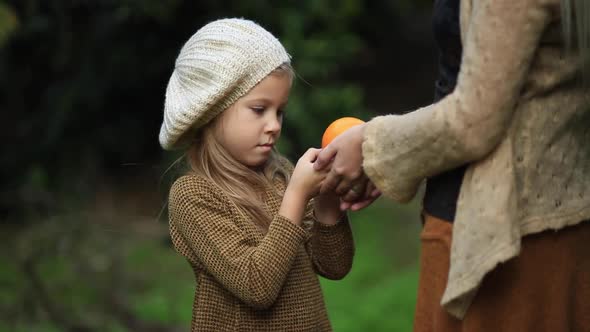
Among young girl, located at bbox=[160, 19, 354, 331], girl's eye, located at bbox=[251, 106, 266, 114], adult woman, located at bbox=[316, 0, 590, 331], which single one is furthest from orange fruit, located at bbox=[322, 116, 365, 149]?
adult woman, located at bbox=[316, 0, 590, 331]

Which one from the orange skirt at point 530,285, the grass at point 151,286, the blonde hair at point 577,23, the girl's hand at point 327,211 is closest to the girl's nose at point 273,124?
the girl's hand at point 327,211

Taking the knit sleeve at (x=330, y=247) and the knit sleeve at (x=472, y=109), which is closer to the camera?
the knit sleeve at (x=472, y=109)

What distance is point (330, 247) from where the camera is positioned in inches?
105

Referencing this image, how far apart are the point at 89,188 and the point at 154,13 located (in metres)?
1.51

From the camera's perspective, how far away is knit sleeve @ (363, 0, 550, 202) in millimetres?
1802

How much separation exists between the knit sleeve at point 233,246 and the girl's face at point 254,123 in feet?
0.43

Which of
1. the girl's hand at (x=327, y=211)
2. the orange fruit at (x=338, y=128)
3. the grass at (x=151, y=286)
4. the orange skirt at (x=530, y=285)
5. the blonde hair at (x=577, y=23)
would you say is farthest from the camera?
the grass at (x=151, y=286)

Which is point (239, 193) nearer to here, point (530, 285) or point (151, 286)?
point (530, 285)

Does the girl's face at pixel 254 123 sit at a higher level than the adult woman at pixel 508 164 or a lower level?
lower

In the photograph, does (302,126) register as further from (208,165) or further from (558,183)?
(558,183)

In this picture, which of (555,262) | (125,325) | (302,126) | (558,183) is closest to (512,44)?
(558,183)

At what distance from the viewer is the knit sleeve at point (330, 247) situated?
2.66 meters

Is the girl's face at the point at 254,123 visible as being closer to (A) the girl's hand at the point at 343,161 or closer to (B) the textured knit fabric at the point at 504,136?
(A) the girl's hand at the point at 343,161

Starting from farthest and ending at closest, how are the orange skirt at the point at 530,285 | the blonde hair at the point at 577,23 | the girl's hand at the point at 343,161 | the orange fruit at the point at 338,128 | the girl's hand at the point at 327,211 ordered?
the girl's hand at the point at 327,211 < the orange fruit at the point at 338,128 < the girl's hand at the point at 343,161 < the orange skirt at the point at 530,285 < the blonde hair at the point at 577,23
